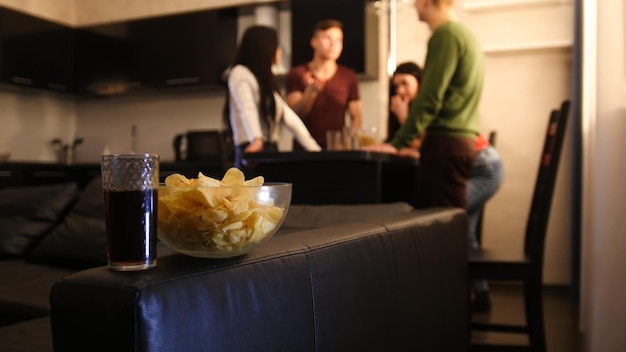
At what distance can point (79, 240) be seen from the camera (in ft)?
7.77

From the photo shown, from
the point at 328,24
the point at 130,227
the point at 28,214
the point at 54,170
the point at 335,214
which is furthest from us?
the point at 54,170

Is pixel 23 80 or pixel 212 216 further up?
pixel 23 80

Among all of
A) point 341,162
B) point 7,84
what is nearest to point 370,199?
point 341,162

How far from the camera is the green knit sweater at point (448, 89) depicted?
2.23 m

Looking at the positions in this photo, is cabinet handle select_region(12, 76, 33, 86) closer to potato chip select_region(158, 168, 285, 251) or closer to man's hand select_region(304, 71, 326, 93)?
man's hand select_region(304, 71, 326, 93)

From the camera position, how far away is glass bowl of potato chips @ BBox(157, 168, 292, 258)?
0.80 metres

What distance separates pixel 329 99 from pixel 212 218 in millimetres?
3591

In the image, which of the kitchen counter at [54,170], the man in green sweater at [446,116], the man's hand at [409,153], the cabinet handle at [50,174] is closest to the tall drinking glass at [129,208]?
the man in green sweater at [446,116]

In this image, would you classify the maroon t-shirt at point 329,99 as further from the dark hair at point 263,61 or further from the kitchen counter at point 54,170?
the dark hair at point 263,61

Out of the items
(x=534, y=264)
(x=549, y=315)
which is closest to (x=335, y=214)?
(x=534, y=264)

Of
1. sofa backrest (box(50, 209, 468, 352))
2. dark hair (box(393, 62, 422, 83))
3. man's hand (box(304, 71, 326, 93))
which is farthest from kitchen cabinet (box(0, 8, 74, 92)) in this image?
sofa backrest (box(50, 209, 468, 352))

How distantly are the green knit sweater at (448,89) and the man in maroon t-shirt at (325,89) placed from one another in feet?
6.30

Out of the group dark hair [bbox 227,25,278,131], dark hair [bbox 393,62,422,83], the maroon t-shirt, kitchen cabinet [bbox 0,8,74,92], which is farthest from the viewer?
kitchen cabinet [bbox 0,8,74,92]

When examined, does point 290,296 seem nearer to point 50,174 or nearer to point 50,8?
point 50,174
